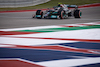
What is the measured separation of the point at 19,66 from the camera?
2.33 meters

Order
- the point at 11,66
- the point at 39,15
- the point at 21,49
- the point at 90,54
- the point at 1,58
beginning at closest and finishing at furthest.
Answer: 1. the point at 11,66
2. the point at 1,58
3. the point at 90,54
4. the point at 21,49
5. the point at 39,15

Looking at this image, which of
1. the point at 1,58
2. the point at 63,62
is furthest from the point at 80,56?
the point at 1,58

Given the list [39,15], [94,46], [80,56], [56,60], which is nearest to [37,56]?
[56,60]

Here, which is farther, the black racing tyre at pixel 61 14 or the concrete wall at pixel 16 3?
the concrete wall at pixel 16 3

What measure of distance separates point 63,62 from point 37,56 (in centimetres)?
47

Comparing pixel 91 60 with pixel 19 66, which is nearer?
pixel 19 66

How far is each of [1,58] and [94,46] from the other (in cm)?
178

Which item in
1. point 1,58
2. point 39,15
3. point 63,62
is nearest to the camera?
point 63,62

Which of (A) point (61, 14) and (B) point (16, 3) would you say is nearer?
(A) point (61, 14)

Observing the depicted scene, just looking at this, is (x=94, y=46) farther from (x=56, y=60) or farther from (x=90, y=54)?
(x=56, y=60)

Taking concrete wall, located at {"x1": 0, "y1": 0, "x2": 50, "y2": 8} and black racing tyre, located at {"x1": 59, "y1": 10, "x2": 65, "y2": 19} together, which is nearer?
black racing tyre, located at {"x1": 59, "y1": 10, "x2": 65, "y2": 19}

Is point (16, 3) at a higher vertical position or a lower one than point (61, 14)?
higher

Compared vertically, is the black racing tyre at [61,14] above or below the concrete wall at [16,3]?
below

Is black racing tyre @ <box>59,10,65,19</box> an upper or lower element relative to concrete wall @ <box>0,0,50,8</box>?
lower
